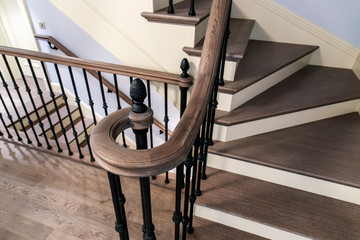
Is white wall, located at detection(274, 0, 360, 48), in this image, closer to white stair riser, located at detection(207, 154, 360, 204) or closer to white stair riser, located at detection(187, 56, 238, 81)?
white stair riser, located at detection(187, 56, 238, 81)

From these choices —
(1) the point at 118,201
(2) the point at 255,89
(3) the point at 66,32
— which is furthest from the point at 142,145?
(3) the point at 66,32

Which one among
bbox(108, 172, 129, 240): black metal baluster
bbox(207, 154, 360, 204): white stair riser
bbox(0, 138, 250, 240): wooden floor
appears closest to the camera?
bbox(108, 172, 129, 240): black metal baluster

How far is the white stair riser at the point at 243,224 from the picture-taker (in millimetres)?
1252

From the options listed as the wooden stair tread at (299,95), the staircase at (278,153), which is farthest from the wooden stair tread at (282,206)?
the wooden stair tread at (299,95)

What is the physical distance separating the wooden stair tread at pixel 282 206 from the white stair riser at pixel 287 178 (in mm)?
32

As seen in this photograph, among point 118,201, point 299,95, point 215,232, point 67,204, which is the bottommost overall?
point 67,204

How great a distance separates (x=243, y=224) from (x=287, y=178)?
0.40 metres

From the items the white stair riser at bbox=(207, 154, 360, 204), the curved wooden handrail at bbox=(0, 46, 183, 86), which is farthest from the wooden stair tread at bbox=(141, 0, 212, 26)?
the white stair riser at bbox=(207, 154, 360, 204)

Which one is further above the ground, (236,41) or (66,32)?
(236,41)

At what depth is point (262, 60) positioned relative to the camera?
1.84 metres

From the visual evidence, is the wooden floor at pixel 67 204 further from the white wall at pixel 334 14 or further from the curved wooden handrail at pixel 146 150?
the white wall at pixel 334 14

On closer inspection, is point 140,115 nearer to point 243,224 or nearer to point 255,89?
point 243,224

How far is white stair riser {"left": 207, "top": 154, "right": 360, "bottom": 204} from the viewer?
133 cm

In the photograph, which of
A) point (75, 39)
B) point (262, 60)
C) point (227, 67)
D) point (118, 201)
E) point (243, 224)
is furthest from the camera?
point (75, 39)
